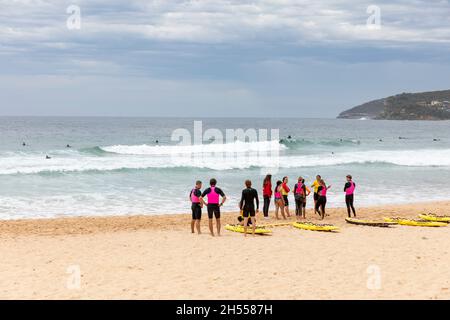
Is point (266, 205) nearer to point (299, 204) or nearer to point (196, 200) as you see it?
point (299, 204)

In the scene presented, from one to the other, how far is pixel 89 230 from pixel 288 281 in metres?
8.24

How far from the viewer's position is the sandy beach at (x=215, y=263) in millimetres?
10184

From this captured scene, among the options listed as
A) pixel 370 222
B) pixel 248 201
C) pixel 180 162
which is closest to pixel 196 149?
pixel 180 162

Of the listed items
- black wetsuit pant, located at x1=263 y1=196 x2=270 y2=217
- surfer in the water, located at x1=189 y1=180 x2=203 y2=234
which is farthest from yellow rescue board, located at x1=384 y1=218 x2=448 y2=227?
surfer in the water, located at x1=189 y1=180 x2=203 y2=234

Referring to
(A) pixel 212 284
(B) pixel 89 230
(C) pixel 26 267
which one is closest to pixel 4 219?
(B) pixel 89 230

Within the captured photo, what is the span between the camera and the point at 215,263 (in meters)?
12.4

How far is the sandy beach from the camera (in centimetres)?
1018
